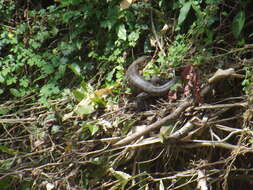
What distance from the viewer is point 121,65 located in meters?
5.62

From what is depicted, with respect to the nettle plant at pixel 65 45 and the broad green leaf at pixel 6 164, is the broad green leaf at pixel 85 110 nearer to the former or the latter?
the nettle plant at pixel 65 45

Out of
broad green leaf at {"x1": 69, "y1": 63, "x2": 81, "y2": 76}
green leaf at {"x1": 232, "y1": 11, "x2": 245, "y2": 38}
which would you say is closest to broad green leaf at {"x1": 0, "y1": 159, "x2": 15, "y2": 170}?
broad green leaf at {"x1": 69, "y1": 63, "x2": 81, "y2": 76}

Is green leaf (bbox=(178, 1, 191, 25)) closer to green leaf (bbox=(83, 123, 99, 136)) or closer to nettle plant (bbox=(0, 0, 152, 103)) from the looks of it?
nettle plant (bbox=(0, 0, 152, 103))

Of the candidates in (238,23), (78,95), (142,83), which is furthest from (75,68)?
(238,23)

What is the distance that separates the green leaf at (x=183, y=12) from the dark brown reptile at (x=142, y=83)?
0.70 meters

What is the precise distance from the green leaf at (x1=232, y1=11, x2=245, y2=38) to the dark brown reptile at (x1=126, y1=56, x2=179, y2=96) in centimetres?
91

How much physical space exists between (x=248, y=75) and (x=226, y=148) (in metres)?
0.85

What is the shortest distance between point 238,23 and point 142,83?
1377 millimetres

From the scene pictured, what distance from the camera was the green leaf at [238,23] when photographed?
4.93 m

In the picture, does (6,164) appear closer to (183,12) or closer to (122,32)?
(122,32)

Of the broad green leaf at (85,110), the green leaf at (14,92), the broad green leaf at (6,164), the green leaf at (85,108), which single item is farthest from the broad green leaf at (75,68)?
the broad green leaf at (6,164)

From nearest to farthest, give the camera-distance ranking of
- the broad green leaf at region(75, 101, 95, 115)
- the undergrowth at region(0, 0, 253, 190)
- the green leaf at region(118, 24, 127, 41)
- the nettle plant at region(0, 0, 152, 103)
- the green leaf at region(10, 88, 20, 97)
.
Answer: the undergrowth at region(0, 0, 253, 190) → the broad green leaf at region(75, 101, 95, 115) → the green leaf at region(118, 24, 127, 41) → the nettle plant at region(0, 0, 152, 103) → the green leaf at region(10, 88, 20, 97)

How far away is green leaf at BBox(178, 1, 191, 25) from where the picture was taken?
202 inches

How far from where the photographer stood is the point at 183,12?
5160 millimetres
